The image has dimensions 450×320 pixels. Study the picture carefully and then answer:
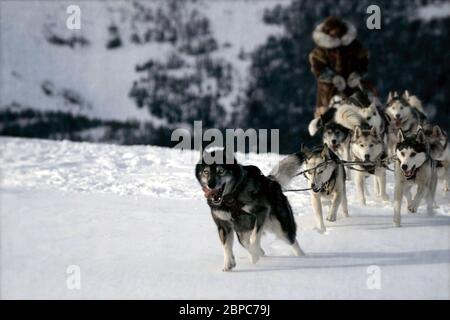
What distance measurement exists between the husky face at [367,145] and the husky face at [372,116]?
112 centimetres

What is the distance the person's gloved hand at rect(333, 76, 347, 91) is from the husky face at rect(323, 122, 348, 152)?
212cm

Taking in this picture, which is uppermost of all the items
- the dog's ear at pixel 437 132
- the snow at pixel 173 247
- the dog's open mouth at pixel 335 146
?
the dog's ear at pixel 437 132

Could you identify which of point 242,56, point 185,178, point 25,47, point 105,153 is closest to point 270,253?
point 185,178

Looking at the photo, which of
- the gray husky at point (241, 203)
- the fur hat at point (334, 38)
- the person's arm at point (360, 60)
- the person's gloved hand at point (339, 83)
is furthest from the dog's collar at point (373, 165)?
the fur hat at point (334, 38)

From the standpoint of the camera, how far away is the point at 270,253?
5562 millimetres

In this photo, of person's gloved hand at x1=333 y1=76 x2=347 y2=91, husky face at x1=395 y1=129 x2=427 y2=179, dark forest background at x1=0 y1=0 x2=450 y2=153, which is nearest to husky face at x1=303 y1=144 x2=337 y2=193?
husky face at x1=395 y1=129 x2=427 y2=179

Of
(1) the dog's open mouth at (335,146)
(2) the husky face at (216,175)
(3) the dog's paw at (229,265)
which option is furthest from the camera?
(1) the dog's open mouth at (335,146)

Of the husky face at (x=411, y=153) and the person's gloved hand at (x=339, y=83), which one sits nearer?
the husky face at (x=411, y=153)

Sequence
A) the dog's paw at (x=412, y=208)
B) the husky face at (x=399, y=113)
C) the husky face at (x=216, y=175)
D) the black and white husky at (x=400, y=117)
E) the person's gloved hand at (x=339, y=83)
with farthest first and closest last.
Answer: the person's gloved hand at (x=339, y=83) → the husky face at (x=399, y=113) → the black and white husky at (x=400, y=117) → the dog's paw at (x=412, y=208) → the husky face at (x=216, y=175)

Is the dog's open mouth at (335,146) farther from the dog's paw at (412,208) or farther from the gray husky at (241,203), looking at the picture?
the gray husky at (241,203)

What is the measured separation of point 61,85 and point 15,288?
33820 millimetres

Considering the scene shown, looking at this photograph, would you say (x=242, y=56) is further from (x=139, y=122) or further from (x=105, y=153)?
(x=105, y=153)

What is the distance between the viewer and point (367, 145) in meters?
7.05

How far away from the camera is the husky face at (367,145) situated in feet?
23.1
